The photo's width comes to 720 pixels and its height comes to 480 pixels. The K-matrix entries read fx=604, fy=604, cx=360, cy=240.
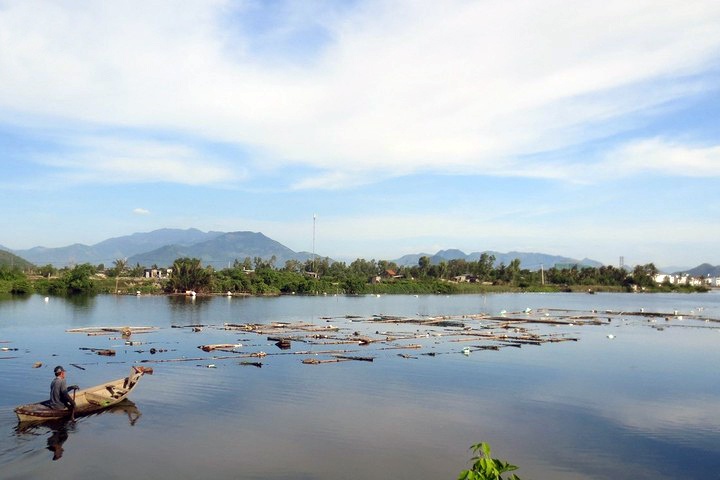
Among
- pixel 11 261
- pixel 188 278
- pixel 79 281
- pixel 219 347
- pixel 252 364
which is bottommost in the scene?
pixel 252 364

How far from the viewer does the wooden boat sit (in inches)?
563

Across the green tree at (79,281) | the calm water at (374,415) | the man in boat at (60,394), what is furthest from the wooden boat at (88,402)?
the green tree at (79,281)

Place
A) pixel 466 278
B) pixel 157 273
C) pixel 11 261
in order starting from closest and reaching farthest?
pixel 157 273 → pixel 11 261 → pixel 466 278

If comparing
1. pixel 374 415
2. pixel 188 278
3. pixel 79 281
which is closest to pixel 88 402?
pixel 374 415

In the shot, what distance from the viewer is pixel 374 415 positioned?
54.1ft

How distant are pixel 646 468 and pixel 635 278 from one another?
12042 cm

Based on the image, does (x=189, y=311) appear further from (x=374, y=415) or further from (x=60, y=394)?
(x=374, y=415)

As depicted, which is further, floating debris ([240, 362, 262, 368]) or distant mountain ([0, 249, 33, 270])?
distant mountain ([0, 249, 33, 270])

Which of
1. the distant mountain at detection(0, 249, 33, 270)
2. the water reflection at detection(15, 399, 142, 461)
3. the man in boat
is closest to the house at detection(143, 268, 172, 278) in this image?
the distant mountain at detection(0, 249, 33, 270)

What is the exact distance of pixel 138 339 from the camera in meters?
30.9

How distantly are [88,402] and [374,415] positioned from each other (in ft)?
24.5

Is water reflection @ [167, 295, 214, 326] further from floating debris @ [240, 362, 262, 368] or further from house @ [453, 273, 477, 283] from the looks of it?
house @ [453, 273, 477, 283]

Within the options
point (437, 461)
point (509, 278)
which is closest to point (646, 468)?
point (437, 461)

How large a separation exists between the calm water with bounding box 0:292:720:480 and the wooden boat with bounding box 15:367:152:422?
318mm
